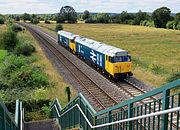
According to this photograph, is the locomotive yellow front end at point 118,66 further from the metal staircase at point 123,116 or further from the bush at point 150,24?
the bush at point 150,24

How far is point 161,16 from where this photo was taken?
116625mm

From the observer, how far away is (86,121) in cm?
991

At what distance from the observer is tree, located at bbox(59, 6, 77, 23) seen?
492 ft

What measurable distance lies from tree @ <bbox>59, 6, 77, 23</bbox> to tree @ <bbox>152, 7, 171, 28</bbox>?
4694 centimetres

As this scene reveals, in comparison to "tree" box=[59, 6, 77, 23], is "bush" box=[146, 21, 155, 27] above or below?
below

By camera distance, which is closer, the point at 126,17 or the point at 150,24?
the point at 150,24

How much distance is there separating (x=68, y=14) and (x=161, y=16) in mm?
52497

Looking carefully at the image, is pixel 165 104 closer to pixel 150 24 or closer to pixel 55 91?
pixel 55 91

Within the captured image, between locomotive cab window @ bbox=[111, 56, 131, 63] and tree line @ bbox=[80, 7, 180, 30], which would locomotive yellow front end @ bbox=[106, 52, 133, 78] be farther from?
tree line @ bbox=[80, 7, 180, 30]

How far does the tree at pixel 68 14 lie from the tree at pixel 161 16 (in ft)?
154

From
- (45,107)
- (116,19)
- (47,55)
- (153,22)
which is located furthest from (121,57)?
(116,19)

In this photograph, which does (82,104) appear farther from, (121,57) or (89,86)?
(121,57)

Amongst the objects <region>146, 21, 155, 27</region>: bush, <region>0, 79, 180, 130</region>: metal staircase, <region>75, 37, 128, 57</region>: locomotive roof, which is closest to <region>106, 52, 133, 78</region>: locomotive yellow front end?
<region>75, 37, 128, 57</region>: locomotive roof

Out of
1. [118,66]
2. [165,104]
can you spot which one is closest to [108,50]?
[118,66]
